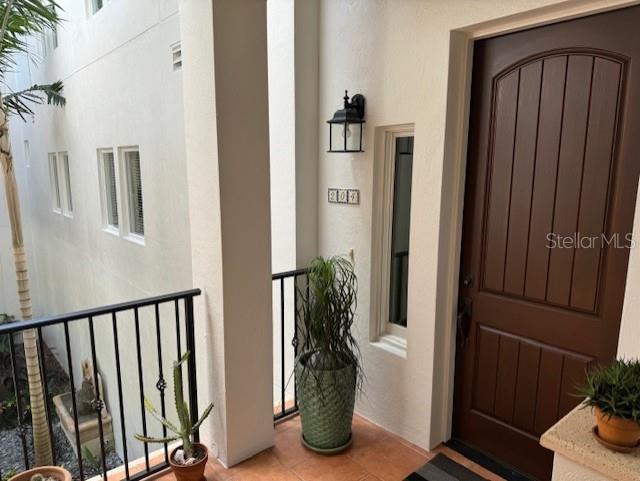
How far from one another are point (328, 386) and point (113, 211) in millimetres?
4330

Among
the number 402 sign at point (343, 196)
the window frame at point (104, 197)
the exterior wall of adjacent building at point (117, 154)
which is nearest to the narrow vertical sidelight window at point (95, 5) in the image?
the exterior wall of adjacent building at point (117, 154)

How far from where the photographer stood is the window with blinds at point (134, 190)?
15.5ft

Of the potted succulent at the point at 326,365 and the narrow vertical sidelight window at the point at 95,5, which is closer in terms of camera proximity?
the potted succulent at the point at 326,365

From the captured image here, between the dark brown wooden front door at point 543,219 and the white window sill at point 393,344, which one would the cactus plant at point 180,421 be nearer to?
the white window sill at point 393,344

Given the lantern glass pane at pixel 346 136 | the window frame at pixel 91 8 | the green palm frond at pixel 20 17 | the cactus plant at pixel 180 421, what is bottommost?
the cactus plant at pixel 180 421

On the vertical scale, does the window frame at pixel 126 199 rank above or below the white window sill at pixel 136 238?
above

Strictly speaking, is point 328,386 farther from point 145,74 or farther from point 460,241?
point 145,74

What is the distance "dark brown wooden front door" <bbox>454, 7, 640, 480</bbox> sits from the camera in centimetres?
168

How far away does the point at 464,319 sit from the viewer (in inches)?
88.9

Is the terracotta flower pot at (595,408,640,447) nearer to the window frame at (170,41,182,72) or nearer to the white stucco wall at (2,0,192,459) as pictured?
the white stucco wall at (2,0,192,459)

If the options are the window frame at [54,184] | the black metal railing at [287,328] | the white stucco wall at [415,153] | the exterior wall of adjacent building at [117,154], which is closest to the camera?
the white stucco wall at [415,153]

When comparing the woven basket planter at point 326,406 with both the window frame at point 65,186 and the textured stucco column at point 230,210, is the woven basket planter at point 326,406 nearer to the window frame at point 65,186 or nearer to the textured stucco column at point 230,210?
the textured stucco column at point 230,210

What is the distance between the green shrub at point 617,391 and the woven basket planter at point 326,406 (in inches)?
51.6

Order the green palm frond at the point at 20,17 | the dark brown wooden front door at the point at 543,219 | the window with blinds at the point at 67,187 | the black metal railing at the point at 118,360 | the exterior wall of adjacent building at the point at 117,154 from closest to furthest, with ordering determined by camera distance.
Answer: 1. the dark brown wooden front door at the point at 543,219
2. the black metal railing at the point at 118,360
3. the exterior wall of adjacent building at the point at 117,154
4. the green palm frond at the point at 20,17
5. the window with blinds at the point at 67,187
